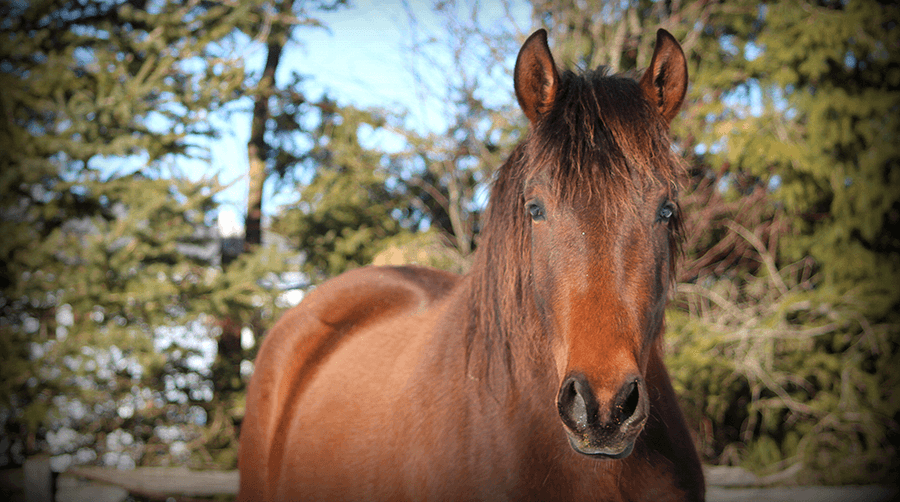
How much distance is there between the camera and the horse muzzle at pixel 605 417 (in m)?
1.04

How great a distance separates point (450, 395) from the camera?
1640 mm

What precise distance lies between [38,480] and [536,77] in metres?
4.18

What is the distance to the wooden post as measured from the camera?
3.38m

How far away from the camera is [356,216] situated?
5.76 meters

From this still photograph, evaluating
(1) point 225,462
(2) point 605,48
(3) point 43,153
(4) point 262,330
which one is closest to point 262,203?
(4) point 262,330

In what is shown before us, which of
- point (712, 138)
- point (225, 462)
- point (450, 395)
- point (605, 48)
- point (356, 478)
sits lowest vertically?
point (225, 462)

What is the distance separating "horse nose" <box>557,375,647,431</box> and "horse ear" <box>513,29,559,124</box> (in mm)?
828

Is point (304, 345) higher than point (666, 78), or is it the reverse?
point (666, 78)

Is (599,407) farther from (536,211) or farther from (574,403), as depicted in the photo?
(536,211)

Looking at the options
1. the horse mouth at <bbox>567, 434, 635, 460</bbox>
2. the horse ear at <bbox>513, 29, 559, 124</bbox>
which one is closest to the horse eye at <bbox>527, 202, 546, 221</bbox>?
the horse ear at <bbox>513, 29, 559, 124</bbox>

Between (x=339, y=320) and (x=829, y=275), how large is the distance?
16.6 feet

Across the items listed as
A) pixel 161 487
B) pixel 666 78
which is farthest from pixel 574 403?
pixel 161 487

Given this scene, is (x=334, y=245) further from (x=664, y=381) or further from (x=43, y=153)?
(x=664, y=381)

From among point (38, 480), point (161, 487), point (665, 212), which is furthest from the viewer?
point (161, 487)
